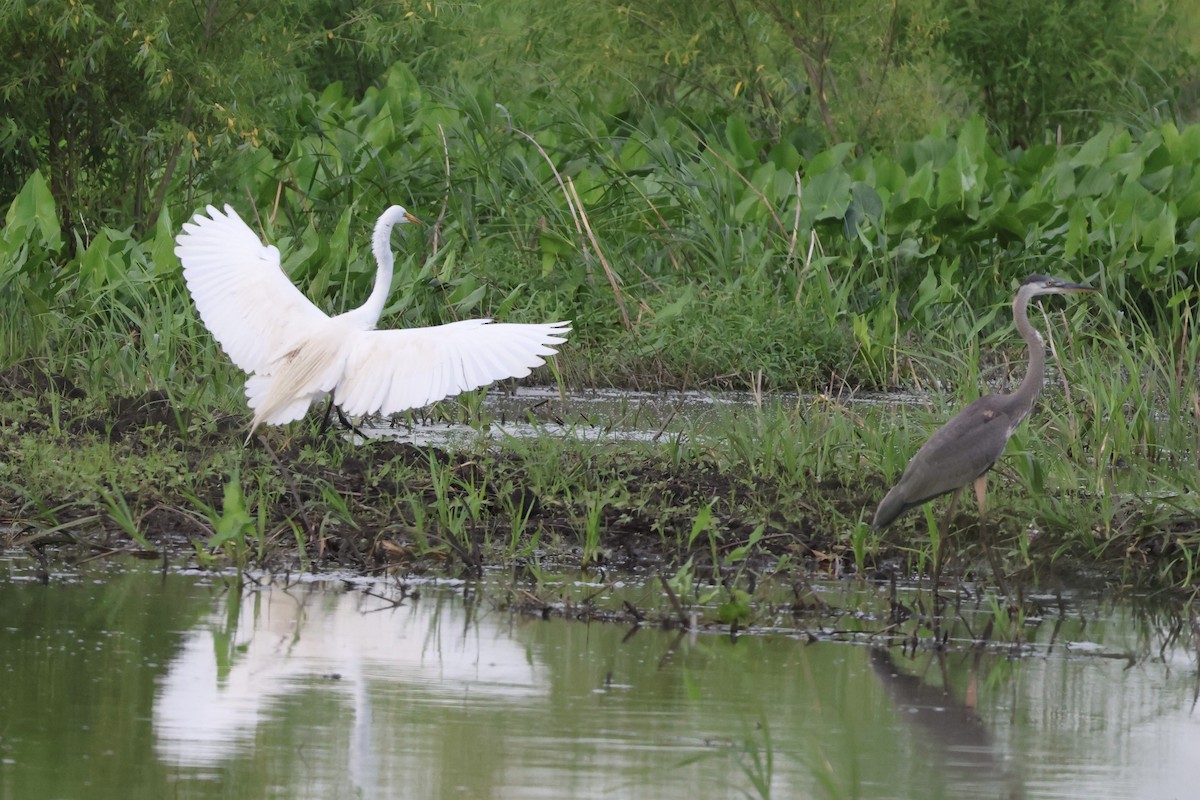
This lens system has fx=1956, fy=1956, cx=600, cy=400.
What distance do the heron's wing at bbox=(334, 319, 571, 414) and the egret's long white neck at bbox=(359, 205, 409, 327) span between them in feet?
2.13

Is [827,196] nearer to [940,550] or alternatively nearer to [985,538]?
[985,538]

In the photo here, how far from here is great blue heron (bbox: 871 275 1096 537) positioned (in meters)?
6.26

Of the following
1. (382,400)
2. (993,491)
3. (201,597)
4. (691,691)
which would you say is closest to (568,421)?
(382,400)

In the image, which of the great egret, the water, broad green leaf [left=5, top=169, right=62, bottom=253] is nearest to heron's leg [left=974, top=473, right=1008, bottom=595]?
the water

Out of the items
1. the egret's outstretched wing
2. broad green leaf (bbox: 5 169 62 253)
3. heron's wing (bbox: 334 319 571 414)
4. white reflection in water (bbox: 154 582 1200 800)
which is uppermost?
broad green leaf (bbox: 5 169 62 253)

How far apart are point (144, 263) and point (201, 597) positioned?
16.4ft

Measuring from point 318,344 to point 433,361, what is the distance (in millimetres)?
633

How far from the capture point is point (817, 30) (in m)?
15.9

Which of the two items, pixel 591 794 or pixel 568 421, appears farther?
pixel 568 421

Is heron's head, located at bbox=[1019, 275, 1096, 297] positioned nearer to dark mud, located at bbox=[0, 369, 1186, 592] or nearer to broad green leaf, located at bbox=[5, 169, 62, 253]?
dark mud, located at bbox=[0, 369, 1186, 592]

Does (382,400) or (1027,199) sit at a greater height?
(1027,199)

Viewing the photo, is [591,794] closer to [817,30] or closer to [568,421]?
[568,421]

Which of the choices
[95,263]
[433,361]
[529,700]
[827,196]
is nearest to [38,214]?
[95,263]

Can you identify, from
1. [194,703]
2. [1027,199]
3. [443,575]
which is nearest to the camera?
[194,703]
